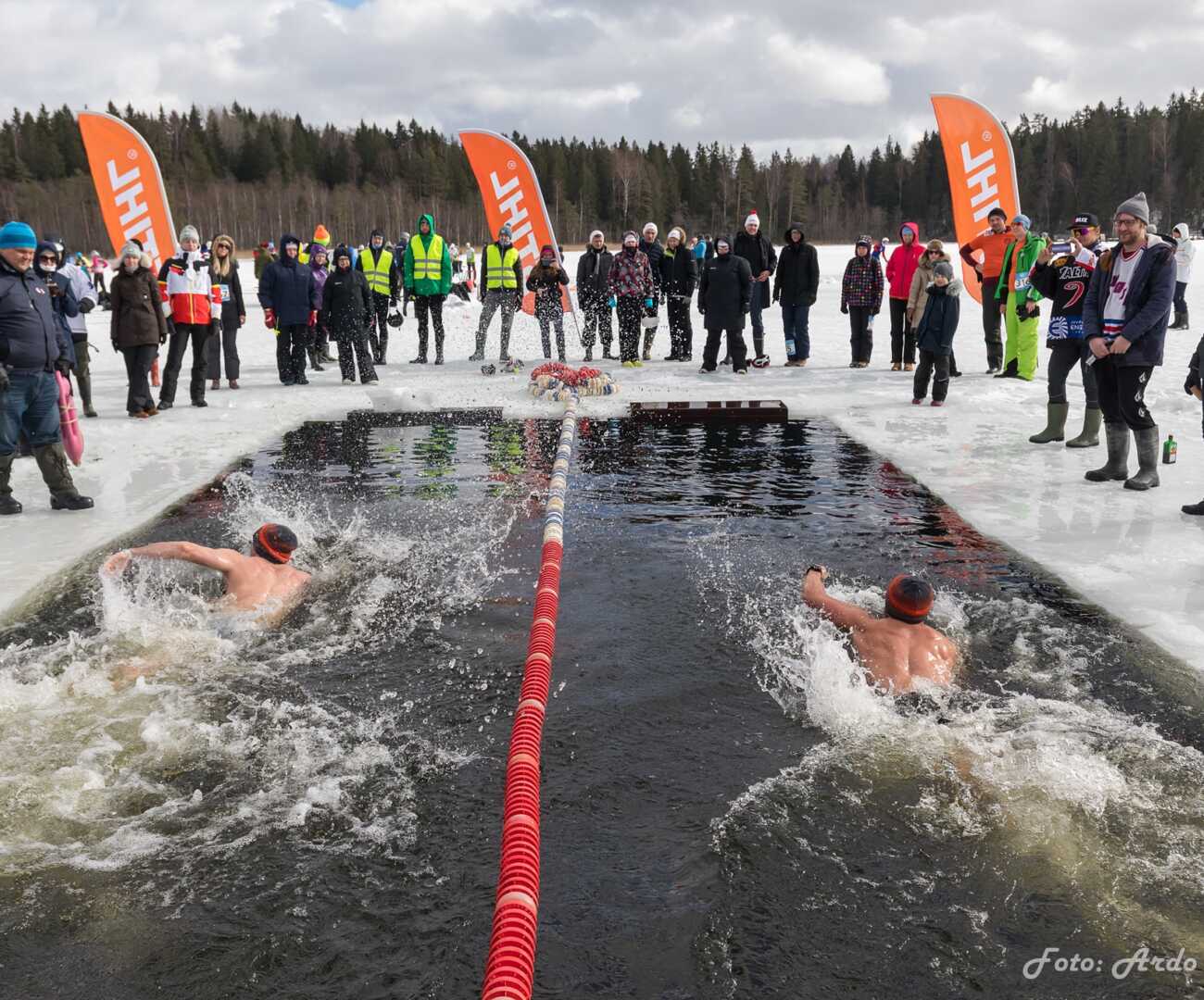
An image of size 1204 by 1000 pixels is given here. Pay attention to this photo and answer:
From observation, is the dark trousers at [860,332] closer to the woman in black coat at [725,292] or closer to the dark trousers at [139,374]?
the woman in black coat at [725,292]

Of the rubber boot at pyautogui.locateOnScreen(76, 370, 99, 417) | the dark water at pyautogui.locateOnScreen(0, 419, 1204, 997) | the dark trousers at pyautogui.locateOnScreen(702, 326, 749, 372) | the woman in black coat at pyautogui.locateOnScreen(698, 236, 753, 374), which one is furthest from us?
the dark trousers at pyautogui.locateOnScreen(702, 326, 749, 372)

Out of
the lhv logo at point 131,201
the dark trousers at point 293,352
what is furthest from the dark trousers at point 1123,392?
the lhv logo at point 131,201

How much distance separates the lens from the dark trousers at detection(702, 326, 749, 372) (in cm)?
1289

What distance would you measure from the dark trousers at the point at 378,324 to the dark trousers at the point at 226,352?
1900 millimetres

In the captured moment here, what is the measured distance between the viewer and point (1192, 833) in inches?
118

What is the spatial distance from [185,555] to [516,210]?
13131mm

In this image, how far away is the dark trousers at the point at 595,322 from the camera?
14.1 metres

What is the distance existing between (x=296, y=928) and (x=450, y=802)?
723 mm

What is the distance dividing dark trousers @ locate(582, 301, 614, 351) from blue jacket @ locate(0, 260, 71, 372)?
8287 mm

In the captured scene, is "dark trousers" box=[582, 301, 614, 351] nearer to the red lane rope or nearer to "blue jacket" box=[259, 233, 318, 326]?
"blue jacket" box=[259, 233, 318, 326]

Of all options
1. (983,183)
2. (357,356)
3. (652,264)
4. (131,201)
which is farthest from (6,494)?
(983,183)

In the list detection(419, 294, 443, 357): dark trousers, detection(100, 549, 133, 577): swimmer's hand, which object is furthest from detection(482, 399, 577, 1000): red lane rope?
detection(419, 294, 443, 357): dark trousers

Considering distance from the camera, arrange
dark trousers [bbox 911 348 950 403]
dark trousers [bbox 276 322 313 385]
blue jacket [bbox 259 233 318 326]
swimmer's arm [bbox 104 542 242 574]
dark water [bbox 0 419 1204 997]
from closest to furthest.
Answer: dark water [bbox 0 419 1204 997], swimmer's arm [bbox 104 542 242 574], dark trousers [bbox 911 348 950 403], blue jacket [bbox 259 233 318 326], dark trousers [bbox 276 322 313 385]

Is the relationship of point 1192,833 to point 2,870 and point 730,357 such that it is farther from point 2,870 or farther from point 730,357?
point 730,357
